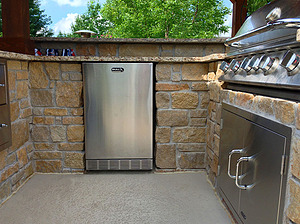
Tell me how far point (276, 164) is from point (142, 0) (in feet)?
44.3

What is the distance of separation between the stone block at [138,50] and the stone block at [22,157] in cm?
148

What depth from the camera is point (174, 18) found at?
499 inches

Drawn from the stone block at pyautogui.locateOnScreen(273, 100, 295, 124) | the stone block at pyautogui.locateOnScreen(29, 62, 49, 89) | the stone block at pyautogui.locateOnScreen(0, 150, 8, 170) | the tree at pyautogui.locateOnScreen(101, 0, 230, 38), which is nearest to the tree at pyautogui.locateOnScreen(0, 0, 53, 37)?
the tree at pyautogui.locateOnScreen(101, 0, 230, 38)

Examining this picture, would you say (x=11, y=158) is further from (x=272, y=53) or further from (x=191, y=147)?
(x=272, y=53)

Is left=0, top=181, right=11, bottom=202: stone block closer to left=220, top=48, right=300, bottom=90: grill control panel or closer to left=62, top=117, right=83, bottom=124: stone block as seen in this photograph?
left=62, top=117, right=83, bottom=124: stone block

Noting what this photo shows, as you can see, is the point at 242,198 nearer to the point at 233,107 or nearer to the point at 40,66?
the point at 233,107

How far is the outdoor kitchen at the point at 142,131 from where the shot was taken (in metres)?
1.61

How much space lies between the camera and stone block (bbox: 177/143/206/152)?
2705 millimetres

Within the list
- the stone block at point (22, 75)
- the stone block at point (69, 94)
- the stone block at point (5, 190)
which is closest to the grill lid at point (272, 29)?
the stone block at point (69, 94)

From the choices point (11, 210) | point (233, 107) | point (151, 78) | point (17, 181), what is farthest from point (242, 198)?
point (17, 181)

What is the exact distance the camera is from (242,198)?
155cm

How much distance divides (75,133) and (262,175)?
1.91 m

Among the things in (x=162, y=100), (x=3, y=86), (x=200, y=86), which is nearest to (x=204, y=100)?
(x=200, y=86)

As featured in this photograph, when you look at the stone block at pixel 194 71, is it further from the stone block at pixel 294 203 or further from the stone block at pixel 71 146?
the stone block at pixel 294 203
